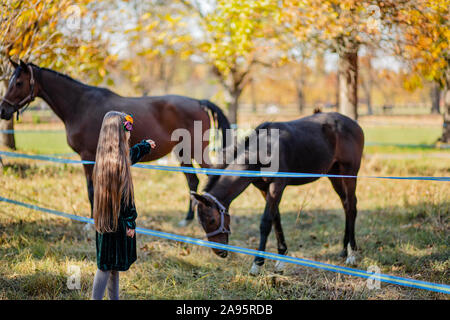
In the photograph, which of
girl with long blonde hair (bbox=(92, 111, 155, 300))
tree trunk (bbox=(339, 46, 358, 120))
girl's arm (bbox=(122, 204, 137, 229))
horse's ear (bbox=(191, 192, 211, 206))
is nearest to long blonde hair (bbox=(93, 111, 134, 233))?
girl with long blonde hair (bbox=(92, 111, 155, 300))

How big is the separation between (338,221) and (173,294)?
12.4ft

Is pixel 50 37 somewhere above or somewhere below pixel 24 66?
above

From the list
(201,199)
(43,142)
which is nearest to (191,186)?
(201,199)

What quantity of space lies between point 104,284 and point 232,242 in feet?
9.75

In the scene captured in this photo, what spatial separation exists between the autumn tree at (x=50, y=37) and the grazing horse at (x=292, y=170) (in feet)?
12.9

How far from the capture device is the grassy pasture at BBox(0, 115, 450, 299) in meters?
4.03

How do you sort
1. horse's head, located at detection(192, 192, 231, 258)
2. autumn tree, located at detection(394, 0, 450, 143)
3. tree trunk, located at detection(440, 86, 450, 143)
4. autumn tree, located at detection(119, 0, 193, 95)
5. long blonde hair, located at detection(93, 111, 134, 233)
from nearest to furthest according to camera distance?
1. long blonde hair, located at detection(93, 111, 134, 233)
2. horse's head, located at detection(192, 192, 231, 258)
3. autumn tree, located at detection(394, 0, 450, 143)
4. autumn tree, located at detection(119, 0, 193, 95)
5. tree trunk, located at detection(440, 86, 450, 143)

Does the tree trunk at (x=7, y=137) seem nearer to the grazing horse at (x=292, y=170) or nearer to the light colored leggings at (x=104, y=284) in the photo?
the grazing horse at (x=292, y=170)

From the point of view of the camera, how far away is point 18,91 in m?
5.82

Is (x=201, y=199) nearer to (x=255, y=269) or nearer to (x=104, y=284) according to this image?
(x=255, y=269)

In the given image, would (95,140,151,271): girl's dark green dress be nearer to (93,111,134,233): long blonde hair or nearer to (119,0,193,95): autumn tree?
(93,111,134,233): long blonde hair

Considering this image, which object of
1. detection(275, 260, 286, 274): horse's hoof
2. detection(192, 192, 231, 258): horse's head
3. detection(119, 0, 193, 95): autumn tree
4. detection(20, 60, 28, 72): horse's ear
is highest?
detection(119, 0, 193, 95): autumn tree

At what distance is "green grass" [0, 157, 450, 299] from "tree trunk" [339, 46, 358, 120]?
185 cm
